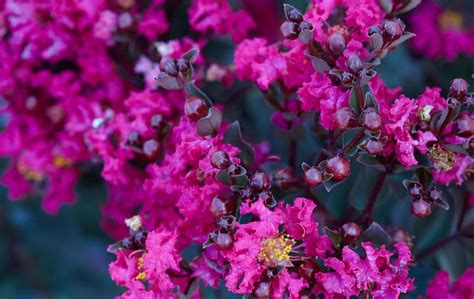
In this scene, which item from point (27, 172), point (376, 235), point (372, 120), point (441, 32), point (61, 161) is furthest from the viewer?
point (441, 32)

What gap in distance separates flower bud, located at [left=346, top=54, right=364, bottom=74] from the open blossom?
369 mm

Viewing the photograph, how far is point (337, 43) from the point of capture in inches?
34.3

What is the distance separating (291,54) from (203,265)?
322 millimetres

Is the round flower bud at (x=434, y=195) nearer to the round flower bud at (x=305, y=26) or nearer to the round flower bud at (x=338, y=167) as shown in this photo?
the round flower bud at (x=338, y=167)

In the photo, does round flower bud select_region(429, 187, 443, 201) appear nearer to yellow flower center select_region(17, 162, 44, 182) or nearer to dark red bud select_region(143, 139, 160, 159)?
dark red bud select_region(143, 139, 160, 159)

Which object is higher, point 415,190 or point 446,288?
point 415,190

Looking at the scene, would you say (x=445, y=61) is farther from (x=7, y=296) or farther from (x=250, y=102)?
(x=7, y=296)

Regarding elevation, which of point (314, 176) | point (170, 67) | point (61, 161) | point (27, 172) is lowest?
point (27, 172)

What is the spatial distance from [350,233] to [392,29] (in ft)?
0.88

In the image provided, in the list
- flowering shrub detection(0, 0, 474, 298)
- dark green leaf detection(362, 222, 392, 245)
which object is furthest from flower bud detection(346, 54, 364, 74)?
dark green leaf detection(362, 222, 392, 245)

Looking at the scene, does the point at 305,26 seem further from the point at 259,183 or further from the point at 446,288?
the point at 446,288

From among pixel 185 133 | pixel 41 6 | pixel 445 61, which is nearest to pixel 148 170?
pixel 185 133

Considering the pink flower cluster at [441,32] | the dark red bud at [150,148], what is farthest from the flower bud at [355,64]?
the pink flower cluster at [441,32]

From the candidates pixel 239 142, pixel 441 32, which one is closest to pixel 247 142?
pixel 239 142
